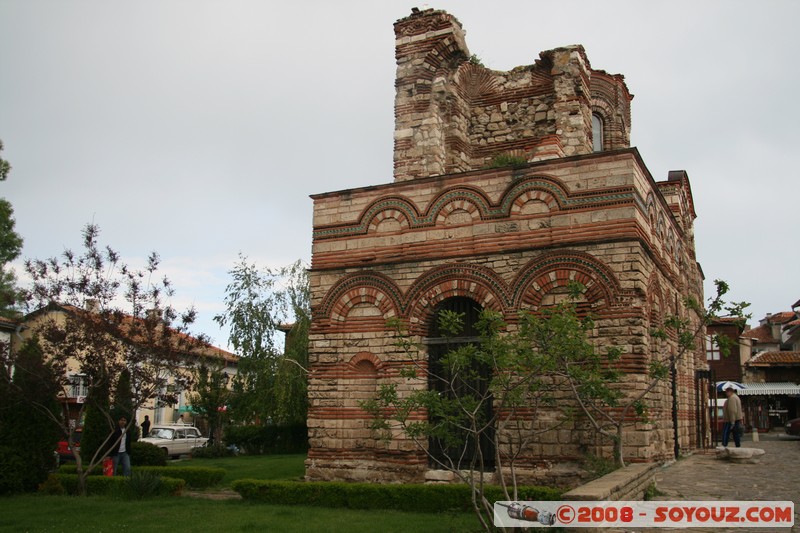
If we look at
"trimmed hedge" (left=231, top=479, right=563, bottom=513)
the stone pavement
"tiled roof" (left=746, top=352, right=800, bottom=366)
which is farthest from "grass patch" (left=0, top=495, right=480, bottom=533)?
"tiled roof" (left=746, top=352, right=800, bottom=366)

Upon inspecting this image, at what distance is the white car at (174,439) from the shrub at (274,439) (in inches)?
72.3

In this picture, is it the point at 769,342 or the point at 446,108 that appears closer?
the point at 446,108

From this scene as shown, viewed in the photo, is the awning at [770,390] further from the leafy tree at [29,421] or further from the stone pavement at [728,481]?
the leafy tree at [29,421]

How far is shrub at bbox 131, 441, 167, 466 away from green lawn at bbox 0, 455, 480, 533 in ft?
13.4

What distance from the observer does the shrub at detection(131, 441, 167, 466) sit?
54.0 ft

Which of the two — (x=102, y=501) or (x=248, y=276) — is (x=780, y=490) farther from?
(x=248, y=276)

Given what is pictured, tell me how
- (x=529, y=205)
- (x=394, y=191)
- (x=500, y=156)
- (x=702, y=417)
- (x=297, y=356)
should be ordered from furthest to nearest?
1. (x=297, y=356)
2. (x=702, y=417)
3. (x=500, y=156)
4. (x=394, y=191)
5. (x=529, y=205)

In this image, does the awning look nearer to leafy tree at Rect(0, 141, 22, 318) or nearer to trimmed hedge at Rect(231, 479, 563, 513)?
trimmed hedge at Rect(231, 479, 563, 513)

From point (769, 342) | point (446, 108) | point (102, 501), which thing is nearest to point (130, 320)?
point (102, 501)

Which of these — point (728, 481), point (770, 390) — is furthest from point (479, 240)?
point (770, 390)

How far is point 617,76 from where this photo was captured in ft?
59.4

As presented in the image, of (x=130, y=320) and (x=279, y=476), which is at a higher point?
(x=130, y=320)

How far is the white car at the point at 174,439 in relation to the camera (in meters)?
24.9

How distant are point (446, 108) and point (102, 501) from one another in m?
9.88
